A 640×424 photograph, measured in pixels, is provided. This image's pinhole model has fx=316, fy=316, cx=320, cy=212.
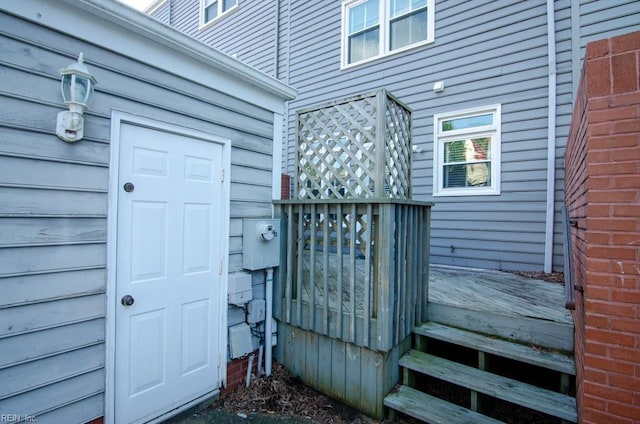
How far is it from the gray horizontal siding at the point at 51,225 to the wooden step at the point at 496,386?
2403 millimetres

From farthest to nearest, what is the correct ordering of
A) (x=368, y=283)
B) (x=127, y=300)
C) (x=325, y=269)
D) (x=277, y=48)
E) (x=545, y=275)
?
(x=277, y=48) < (x=545, y=275) < (x=325, y=269) < (x=368, y=283) < (x=127, y=300)

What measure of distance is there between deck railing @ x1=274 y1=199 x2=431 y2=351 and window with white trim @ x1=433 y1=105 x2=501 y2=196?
6.35 feet

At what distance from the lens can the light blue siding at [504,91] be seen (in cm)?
407

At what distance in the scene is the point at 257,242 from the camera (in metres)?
2.91

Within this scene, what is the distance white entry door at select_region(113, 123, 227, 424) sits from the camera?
221 centimetres

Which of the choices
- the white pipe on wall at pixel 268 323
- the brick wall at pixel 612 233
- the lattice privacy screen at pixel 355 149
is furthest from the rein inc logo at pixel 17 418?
the brick wall at pixel 612 233

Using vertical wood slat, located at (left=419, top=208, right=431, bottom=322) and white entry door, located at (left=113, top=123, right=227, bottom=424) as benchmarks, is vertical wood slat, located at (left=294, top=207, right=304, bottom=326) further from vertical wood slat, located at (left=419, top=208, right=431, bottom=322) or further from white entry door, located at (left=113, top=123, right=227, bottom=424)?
vertical wood slat, located at (left=419, top=208, right=431, bottom=322)

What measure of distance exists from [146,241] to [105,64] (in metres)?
1.22

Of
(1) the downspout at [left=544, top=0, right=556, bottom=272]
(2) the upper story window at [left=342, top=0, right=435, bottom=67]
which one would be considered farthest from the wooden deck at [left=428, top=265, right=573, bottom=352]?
(2) the upper story window at [left=342, top=0, right=435, bottom=67]

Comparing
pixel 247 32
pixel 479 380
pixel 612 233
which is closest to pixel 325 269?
pixel 479 380

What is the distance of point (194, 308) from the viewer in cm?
261

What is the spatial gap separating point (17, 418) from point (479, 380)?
2.97m

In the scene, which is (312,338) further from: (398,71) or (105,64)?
(398,71)

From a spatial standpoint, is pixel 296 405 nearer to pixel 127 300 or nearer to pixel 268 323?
pixel 268 323
